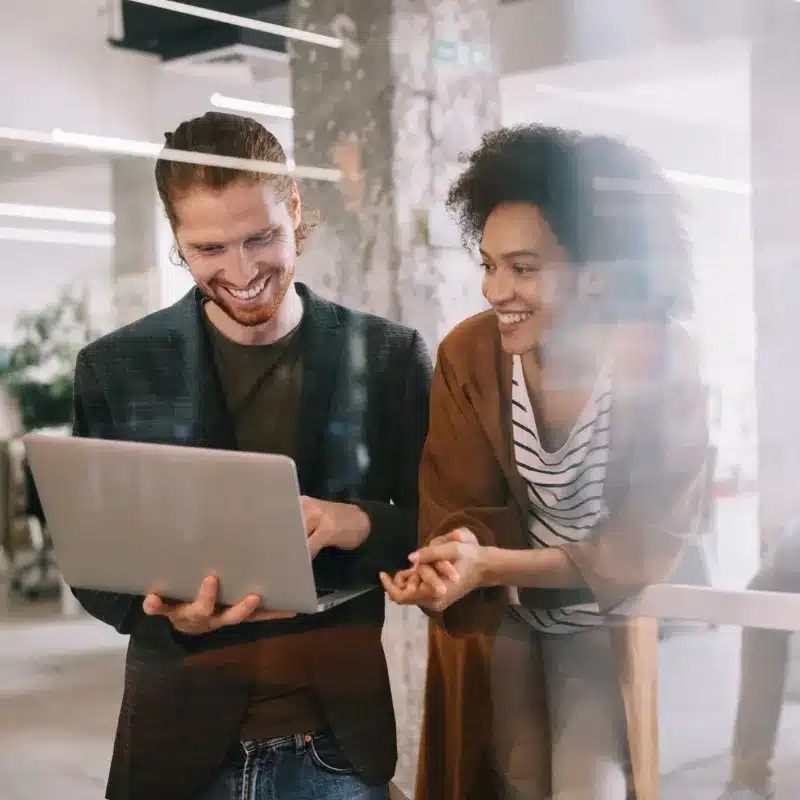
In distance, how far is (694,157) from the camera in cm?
150

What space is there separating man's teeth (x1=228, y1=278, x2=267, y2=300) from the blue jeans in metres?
0.73

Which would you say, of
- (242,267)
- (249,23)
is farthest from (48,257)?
(249,23)

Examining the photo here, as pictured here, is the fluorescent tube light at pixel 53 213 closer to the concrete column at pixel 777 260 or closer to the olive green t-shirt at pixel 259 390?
the olive green t-shirt at pixel 259 390

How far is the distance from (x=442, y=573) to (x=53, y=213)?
3.21ft

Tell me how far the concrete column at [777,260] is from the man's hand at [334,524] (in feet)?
2.06

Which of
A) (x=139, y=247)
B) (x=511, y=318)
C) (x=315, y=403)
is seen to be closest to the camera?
(x=511, y=318)

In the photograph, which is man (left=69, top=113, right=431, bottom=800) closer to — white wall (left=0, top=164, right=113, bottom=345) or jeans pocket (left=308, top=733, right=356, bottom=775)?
jeans pocket (left=308, top=733, right=356, bottom=775)

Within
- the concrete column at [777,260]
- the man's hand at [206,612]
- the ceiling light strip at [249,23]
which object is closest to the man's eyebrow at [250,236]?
the ceiling light strip at [249,23]

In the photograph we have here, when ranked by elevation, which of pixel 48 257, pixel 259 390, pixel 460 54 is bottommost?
pixel 259 390

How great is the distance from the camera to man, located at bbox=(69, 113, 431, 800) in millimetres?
1660

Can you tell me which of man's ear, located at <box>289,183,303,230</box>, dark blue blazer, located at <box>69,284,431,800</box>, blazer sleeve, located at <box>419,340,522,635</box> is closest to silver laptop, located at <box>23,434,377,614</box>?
dark blue blazer, located at <box>69,284,431,800</box>

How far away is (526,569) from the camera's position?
1.59 meters

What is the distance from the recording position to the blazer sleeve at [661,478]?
4.91 ft

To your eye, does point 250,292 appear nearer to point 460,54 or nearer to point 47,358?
point 47,358
